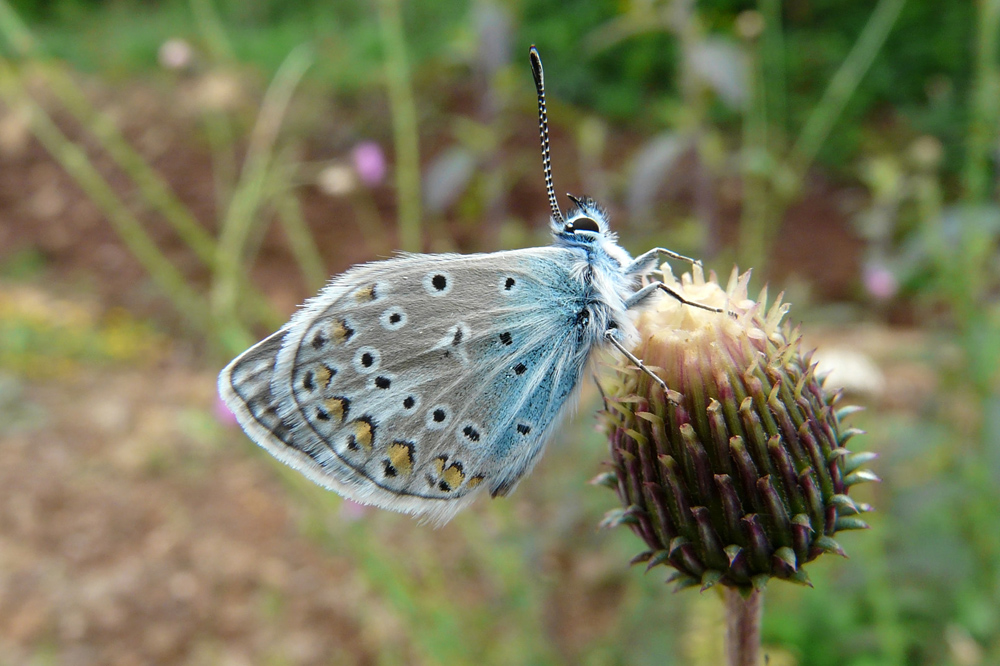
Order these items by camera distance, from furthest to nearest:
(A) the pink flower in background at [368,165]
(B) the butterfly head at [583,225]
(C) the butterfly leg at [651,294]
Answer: (A) the pink flower in background at [368,165], (B) the butterfly head at [583,225], (C) the butterfly leg at [651,294]

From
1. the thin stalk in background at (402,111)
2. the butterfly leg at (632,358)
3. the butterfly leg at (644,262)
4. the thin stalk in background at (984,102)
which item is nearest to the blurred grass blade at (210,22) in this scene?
the thin stalk in background at (402,111)

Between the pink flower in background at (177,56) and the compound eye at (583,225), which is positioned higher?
the pink flower in background at (177,56)

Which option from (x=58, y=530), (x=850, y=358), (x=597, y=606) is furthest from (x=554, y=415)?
(x=58, y=530)

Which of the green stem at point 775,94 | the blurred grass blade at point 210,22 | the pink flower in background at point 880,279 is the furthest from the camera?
the green stem at point 775,94

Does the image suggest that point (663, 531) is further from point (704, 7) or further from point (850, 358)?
point (704, 7)

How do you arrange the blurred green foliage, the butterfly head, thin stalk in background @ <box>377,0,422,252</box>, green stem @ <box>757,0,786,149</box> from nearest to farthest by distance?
the butterfly head, thin stalk in background @ <box>377,0,422,252</box>, green stem @ <box>757,0,786,149</box>, the blurred green foliage

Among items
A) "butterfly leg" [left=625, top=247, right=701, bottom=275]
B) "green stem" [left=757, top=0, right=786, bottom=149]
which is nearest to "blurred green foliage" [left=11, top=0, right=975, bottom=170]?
"green stem" [left=757, top=0, right=786, bottom=149]

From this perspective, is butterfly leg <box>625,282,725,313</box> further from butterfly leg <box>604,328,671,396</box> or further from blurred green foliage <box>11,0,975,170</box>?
blurred green foliage <box>11,0,975,170</box>

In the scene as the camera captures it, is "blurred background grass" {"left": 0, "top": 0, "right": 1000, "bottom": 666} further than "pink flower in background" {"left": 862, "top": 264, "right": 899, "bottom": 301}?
No

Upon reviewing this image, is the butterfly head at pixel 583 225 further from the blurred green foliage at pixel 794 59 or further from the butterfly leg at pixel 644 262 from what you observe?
the blurred green foliage at pixel 794 59
